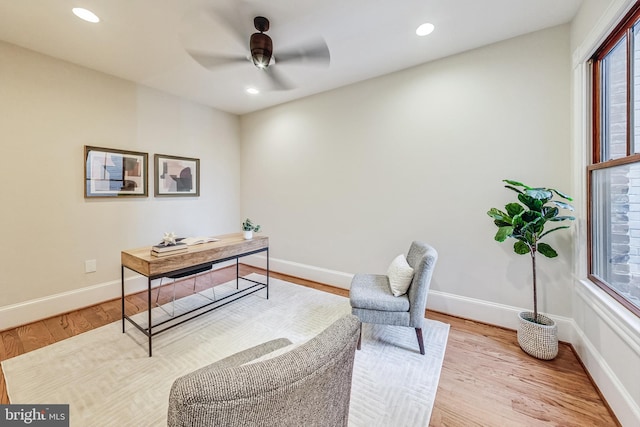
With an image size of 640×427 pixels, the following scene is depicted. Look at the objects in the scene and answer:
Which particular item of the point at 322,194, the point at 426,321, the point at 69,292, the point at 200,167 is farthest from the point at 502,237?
the point at 69,292

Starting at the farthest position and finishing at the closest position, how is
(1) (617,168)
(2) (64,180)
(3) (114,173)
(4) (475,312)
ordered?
(3) (114,173) < (2) (64,180) < (4) (475,312) < (1) (617,168)

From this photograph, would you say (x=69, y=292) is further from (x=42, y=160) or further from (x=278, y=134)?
(x=278, y=134)

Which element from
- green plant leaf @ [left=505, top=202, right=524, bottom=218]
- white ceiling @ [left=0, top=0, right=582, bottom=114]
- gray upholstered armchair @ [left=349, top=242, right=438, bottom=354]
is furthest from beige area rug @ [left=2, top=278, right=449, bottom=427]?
white ceiling @ [left=0, top=0, right=582, bottom=114]

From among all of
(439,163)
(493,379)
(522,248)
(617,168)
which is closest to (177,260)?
(493,379)

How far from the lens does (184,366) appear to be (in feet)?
6.41

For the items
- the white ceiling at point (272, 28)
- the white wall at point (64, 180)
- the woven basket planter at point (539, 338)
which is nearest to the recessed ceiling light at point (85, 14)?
the white ceiling at point (272, 28)

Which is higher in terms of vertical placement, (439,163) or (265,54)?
(265,54)

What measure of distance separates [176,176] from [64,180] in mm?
1201

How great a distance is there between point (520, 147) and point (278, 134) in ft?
10.3

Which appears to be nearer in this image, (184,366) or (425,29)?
(184,366)

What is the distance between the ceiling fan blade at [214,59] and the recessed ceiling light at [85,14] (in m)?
0.76

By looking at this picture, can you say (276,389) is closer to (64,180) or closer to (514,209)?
(514,209)

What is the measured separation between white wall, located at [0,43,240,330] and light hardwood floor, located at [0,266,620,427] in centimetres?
40

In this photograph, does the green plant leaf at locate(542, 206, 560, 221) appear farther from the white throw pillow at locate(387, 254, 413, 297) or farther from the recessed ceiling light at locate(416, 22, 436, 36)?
the recessed ceiling light at locate(416, 22, 436, 36)
